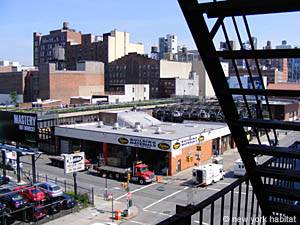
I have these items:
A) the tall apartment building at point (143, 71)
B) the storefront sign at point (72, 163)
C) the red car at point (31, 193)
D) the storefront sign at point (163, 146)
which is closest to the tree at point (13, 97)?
the tall apartment building at point (143, 71)

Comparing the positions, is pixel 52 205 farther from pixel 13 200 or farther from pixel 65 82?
pixel 65 82

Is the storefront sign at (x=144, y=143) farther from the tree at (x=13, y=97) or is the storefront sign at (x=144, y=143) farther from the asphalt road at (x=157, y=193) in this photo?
the tree at (x=13, y=97)

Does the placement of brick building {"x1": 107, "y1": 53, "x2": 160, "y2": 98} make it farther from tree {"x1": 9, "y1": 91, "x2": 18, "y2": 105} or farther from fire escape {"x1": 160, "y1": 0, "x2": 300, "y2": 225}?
fire escape {"x1": 160, "y1": 0, "x2": 300, "y2": 225}

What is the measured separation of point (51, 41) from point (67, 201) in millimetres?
99464

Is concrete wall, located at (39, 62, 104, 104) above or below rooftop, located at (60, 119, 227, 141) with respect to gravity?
above

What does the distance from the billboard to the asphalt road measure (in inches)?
216

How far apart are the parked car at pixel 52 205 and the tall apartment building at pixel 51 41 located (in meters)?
83.9

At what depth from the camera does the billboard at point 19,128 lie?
3009 centimetres

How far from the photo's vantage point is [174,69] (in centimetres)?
7712

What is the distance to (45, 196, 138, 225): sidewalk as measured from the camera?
15.4 meters

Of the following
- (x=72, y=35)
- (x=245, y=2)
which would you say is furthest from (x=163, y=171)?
(x=72, y=35)

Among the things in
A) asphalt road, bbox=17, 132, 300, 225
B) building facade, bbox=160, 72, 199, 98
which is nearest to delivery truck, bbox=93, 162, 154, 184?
asphalt road, bbox=17, 132, 300, 225

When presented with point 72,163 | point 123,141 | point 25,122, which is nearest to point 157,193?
point 72,163

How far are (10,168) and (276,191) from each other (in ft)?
84.6
